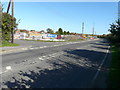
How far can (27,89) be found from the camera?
4.89m

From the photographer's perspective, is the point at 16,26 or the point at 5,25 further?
the point at 16,26

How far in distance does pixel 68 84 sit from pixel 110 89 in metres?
1.50

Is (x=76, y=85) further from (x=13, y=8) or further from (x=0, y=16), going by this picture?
(x=13, y=8)

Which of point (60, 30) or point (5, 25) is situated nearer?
point (5, 25)

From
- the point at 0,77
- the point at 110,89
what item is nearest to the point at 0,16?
the point at 0,77

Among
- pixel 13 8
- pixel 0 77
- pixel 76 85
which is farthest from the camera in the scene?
pixel 13 8

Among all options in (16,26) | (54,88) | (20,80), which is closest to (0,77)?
(20,80)

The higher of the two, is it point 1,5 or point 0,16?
point 1,5

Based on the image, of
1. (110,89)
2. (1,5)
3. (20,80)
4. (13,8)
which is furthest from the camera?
(13,8)

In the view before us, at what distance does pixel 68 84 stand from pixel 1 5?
18.6m

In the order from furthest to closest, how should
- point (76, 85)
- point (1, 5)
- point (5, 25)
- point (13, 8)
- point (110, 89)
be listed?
point (13, 8)
point (5, 25)
point (1, 5)
point (76, 85)
point (110, 89)

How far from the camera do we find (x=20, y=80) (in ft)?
19.2

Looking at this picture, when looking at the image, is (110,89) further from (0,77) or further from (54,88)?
(0,77)

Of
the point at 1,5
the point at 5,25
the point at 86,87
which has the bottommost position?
the point at 86,87
